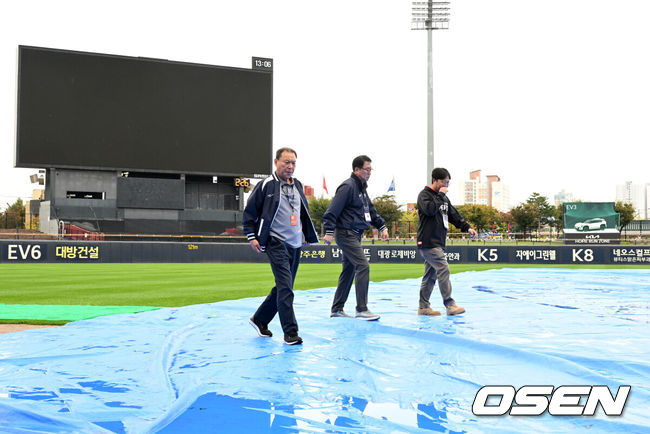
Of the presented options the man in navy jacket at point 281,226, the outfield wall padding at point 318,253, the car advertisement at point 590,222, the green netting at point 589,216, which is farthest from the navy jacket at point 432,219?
the green netting at point 589,216

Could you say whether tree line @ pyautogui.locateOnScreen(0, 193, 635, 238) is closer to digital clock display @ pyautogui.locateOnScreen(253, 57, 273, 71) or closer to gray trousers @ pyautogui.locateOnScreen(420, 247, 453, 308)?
digital clock display @ pyautogui.locateOnScreen(253, 57, 273, 71)

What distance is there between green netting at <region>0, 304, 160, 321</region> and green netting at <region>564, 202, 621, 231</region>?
34.4 m

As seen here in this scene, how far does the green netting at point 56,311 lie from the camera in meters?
6.73

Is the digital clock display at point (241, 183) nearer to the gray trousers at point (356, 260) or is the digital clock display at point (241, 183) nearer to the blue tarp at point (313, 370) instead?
the blue tarp at point (313, 370)

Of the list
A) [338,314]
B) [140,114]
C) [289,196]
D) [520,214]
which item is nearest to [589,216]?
[338,314]

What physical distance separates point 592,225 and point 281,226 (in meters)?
36.5

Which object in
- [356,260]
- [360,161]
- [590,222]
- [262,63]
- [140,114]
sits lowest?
[356,260]

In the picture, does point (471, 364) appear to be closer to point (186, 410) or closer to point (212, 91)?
point (186, 410)

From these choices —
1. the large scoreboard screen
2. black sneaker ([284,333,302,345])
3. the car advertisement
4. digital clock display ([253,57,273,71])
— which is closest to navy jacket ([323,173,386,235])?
black sneaker ([284,333,302,345])

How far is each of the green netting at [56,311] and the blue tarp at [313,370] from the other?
902mm

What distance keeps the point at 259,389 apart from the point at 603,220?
3853 centimetres

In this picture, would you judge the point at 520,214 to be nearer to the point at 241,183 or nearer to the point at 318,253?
the point at 241,183

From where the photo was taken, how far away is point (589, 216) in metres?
36.1

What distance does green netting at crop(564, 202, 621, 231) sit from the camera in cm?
3581
